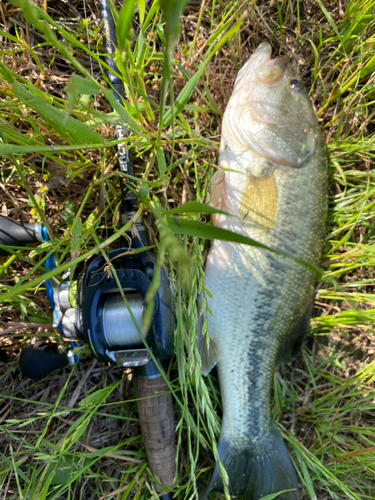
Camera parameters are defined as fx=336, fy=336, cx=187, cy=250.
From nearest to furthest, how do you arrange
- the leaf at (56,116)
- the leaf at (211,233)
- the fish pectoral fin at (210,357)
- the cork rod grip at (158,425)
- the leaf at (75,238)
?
the leaf at (211,233), the leaf at (56,116), the leaf at (75,238), the cork rod grip at (158,425), the fish pectoral fin at (210,357)

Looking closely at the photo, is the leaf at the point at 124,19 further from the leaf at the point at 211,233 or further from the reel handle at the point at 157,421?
the reel handle at the point at 157,421

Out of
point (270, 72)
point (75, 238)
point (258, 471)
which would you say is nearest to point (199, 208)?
point (75, 238)

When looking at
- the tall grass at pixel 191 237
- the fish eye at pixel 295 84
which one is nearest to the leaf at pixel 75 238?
the tall grass at pixel 191 237

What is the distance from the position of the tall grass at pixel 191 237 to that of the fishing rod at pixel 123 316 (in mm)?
143

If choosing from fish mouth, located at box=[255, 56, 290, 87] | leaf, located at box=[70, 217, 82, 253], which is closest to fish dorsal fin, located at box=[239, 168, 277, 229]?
fish mouth, located at box=[255, 56, 290, 87]

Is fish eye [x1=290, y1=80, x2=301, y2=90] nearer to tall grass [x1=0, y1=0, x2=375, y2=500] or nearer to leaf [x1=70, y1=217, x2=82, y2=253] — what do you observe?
tall grass [x1=0, y1=0, x2=375, y2=500]

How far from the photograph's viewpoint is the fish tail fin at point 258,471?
1.85 m

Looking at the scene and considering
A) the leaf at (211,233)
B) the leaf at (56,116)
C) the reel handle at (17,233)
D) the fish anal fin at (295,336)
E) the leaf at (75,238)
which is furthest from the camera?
the fish anal fin at (295,336)

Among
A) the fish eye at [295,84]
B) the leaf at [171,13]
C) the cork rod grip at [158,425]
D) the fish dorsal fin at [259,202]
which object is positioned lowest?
the cork rod grip at [158,425]

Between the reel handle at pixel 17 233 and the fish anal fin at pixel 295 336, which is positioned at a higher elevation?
the reel handle at pixel 17 233

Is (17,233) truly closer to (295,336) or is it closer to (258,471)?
(295,336)

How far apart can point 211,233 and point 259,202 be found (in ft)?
3.19

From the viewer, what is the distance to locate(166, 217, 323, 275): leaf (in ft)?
2.52

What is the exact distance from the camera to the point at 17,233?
1.65 meters
